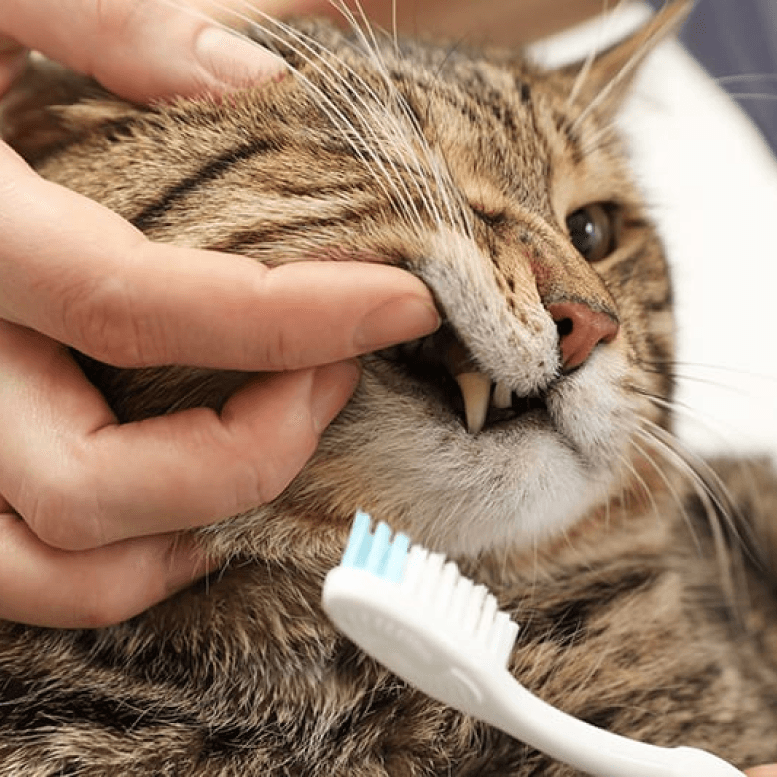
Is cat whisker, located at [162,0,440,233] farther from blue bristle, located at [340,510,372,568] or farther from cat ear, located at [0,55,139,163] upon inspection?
blue bristle, located at [340,510,372,568]

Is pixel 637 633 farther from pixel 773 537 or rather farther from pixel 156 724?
pixel 156 724

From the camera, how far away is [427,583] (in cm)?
69

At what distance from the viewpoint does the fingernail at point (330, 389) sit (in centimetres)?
76

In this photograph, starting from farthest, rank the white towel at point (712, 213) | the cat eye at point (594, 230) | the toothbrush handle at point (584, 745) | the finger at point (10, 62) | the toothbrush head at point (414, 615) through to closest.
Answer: the white towel at point (712, 213) < the cat eye at point (594, 230) < the finger at point (10, 62) < the toothbrush handle at point (584, 745) < the toothbrush head at point (414, 615)

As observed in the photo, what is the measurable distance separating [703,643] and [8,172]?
2.75 ft

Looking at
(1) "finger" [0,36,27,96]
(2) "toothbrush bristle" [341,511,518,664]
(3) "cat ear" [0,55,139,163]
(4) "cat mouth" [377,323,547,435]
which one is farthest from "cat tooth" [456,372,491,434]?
(1) "finger" [0,36,27,96]

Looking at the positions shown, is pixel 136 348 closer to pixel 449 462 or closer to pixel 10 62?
pixel 449 462

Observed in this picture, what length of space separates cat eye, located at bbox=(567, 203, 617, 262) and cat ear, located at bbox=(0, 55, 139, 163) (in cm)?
46

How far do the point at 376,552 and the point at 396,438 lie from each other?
12 centimetres

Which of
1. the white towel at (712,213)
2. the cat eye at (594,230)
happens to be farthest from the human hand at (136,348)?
the white towel at (712,213)

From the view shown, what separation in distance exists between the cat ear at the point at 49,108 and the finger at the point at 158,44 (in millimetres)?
48

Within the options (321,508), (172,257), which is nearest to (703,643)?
(321,508)

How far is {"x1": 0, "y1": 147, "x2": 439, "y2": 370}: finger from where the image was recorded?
68 cm

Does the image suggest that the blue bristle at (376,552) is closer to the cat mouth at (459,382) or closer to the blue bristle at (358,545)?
the blue bristle at (358,545)
